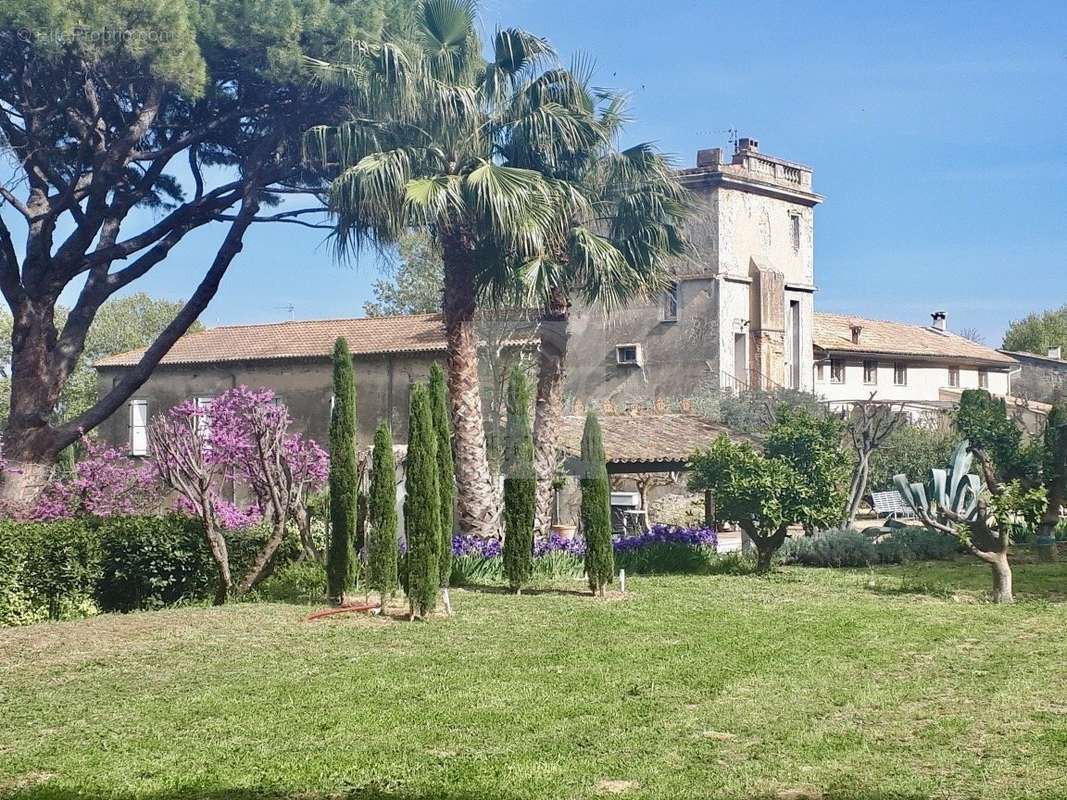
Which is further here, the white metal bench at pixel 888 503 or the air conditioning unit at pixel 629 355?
the air conditioning unit at pixel 629 355

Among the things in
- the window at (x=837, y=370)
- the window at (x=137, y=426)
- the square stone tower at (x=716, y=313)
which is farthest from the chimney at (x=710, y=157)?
the window at (x=137, y=426)

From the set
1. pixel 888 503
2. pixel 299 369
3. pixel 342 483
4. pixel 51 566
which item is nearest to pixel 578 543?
pixel 342 483

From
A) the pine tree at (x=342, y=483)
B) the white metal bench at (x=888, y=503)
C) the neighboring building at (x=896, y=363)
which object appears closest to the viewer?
the pine tree at (x=342, y=483)

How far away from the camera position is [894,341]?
45.7m

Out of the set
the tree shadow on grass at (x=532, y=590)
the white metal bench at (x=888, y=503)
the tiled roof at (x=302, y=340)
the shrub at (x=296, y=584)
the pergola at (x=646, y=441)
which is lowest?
the tree shadow on grass at (x=532, y=590)

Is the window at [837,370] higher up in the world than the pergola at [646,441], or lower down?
higher up

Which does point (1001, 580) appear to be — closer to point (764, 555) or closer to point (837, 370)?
point (764, 555)

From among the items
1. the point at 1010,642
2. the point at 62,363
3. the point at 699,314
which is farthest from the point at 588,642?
the point at 699,314

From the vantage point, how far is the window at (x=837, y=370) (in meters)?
41.8

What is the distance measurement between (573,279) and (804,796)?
14.7 m

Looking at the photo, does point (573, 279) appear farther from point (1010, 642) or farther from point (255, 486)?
point (1010, 642)

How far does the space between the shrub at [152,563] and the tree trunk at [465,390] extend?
15.3 feet

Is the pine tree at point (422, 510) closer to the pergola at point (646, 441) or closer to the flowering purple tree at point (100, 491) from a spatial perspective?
the flowering purple tree at point (100, 491)

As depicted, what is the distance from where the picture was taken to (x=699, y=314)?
36.8 meters
